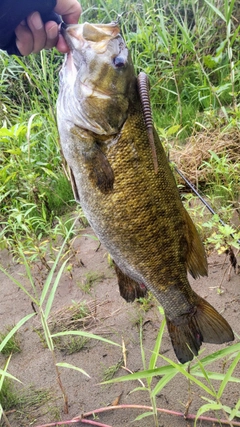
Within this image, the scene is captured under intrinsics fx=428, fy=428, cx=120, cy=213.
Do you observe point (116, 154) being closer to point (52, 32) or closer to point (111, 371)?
point (52, 32)

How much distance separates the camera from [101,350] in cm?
262

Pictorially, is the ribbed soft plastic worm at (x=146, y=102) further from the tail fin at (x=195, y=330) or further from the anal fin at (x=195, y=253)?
the tail fin at (x=195, y=330)

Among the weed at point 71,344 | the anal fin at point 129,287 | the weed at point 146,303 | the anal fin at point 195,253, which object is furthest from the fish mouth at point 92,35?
the weed at point 71,344

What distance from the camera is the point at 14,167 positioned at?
3.93m

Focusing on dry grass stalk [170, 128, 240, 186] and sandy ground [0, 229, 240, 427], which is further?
dry grass stalk [170, 128, 240, 186]

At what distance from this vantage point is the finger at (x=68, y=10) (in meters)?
1.96

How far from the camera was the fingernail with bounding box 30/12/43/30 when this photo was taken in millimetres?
1860

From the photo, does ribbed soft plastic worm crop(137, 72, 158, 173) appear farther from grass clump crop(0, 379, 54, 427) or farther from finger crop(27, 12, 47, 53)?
grass clump crop(0, 379, 54, 427)

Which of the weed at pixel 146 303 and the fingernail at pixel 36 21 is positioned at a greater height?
the fingernail at pixel 36 21

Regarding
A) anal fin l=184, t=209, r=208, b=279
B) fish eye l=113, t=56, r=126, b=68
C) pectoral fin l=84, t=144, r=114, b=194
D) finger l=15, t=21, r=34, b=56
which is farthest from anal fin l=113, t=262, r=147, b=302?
finger l=15, t=21, r=34, b=56

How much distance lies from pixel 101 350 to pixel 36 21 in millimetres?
1854

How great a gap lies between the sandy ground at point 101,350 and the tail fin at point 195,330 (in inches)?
7.6

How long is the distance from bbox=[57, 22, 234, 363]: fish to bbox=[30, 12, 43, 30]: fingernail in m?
0.14

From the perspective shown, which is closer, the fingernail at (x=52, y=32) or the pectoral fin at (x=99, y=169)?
the pectoral fin at (x=99, y=169)
